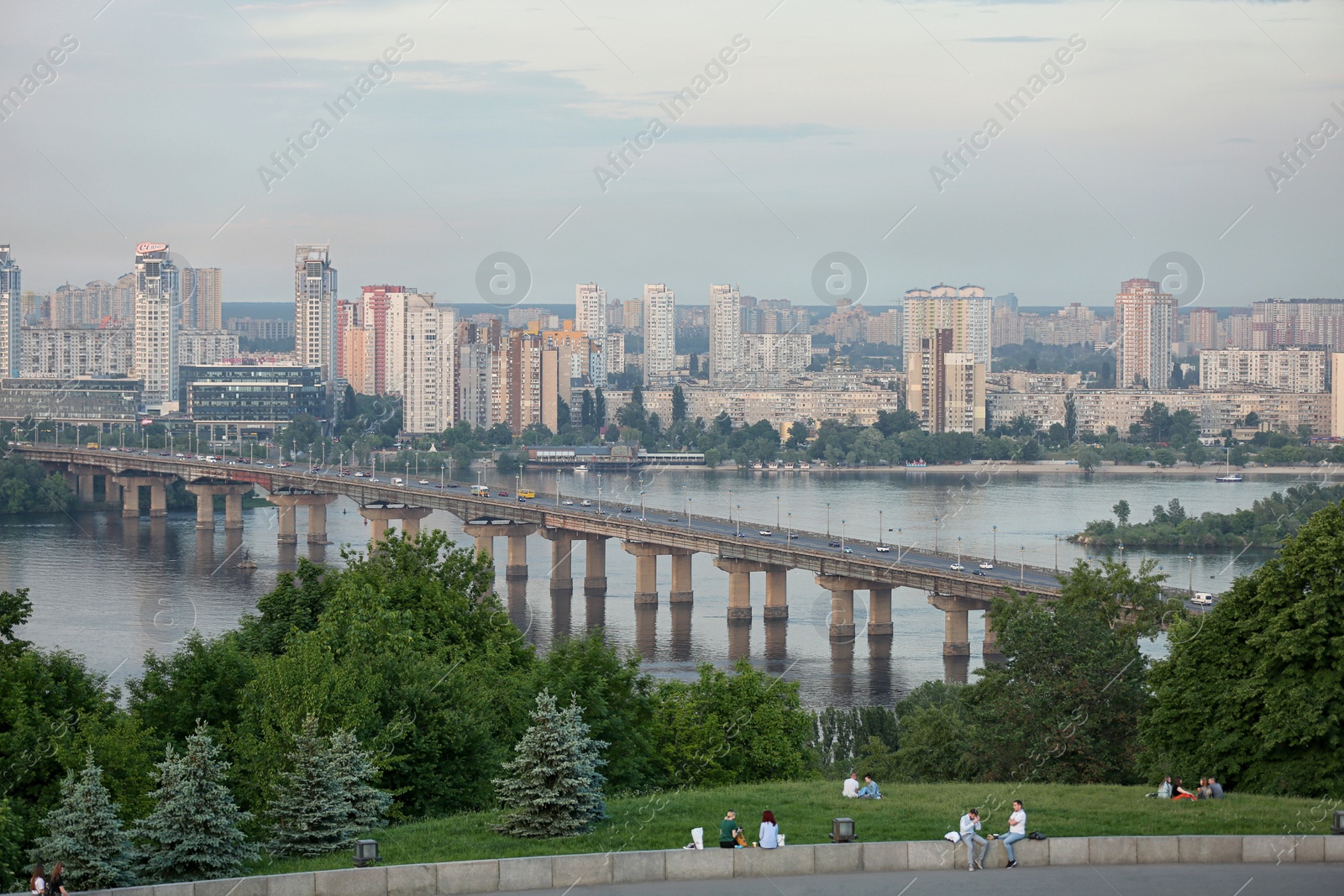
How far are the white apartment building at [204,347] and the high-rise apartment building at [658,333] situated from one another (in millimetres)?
27233

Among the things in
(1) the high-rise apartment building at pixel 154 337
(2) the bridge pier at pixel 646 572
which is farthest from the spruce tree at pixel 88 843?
(1) the high-rise apartment building at pixel 154 337

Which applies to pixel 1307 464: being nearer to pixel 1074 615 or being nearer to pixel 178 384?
pixel 178 384

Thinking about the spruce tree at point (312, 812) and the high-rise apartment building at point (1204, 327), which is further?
the high-rise apartment building at point (1204, 327)

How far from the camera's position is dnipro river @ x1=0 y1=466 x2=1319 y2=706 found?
27.1 m

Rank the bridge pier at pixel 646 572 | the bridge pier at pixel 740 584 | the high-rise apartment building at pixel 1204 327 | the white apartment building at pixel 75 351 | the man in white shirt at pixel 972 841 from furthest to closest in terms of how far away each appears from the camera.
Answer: the high-rise apartment building at pixel 1204 327 → the white apartment building at pixel 75 351 → the bridge pier at pixel 646 572 → the bridge pier at pixel 740 584 → the man in white shirt at pixel 972 841

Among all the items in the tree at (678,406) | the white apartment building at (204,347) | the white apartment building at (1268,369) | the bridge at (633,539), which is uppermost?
the white apartment building at (204,347)

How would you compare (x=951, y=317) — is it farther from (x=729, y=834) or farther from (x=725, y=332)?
(x=729, y=834)

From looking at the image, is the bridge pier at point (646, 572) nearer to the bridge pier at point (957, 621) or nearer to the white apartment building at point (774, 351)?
the bridge pier at point (957, 621)

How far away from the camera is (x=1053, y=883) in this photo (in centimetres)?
815

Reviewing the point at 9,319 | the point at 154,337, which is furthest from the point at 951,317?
the point at 9,319

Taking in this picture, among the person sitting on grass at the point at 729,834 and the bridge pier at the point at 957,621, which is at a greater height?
the person sitting on grass at the point at 729,834

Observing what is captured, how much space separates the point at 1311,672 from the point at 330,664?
257 inches

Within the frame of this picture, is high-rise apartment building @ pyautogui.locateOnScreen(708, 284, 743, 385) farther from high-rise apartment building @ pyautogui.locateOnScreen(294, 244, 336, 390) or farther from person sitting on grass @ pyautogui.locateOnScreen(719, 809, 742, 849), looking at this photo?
person sitting on grass @ pyautogui.locateOnScreen(719, 809, 742, 849)

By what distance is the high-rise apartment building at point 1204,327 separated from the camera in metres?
132
